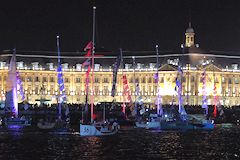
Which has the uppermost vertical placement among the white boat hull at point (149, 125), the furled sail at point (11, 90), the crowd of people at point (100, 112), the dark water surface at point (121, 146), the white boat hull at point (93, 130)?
the furled sail at point (11, 90)

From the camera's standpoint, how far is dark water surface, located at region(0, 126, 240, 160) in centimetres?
9319

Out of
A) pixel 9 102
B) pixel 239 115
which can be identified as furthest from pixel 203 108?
pixel 9 102

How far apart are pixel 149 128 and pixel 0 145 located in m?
47.3

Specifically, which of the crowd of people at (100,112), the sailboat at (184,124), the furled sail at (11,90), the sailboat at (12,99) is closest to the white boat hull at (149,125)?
the sailboat at (184,124)

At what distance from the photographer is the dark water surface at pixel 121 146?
306 feet

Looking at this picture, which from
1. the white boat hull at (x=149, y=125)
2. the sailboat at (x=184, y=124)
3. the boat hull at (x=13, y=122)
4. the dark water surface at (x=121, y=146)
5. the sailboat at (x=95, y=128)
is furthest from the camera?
the sailboat at (x=184, y=124)

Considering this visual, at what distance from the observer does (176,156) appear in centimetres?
9319

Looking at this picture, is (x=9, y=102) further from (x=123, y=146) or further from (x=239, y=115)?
(x=239, y=115)

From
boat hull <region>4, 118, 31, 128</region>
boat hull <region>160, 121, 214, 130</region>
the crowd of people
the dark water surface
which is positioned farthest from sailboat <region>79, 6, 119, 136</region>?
boat hull <region>160, 121, 214, 130</region>

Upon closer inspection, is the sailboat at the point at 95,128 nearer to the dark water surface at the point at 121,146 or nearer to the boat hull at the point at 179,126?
the dark water surface at the point at 121,146

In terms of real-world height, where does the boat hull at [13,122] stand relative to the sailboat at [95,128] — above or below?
above

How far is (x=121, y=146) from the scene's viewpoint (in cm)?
10556

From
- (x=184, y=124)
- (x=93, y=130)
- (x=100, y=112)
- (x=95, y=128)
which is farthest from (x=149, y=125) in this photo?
(x=93, y=130)

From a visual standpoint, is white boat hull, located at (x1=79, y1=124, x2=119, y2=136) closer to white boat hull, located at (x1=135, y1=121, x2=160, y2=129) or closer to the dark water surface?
the dark water surface
